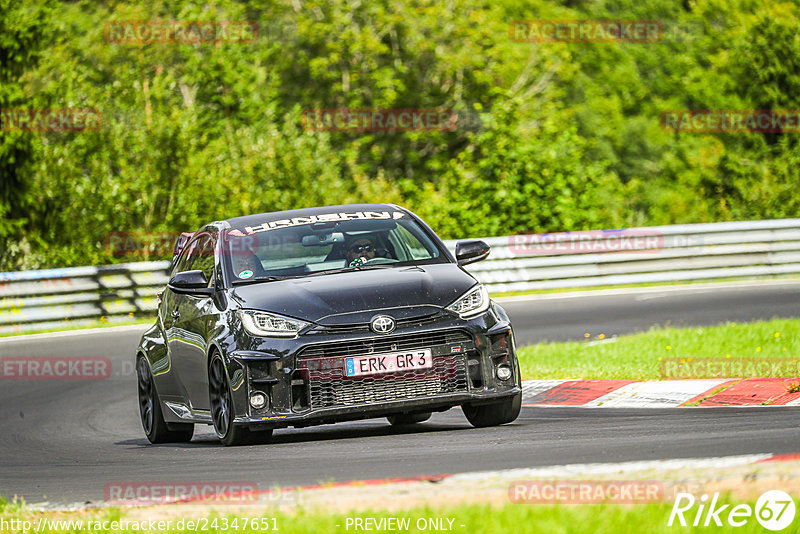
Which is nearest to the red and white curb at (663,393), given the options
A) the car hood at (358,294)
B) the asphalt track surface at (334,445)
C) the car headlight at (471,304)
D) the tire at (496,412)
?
the asphalt track surface at (334,445)

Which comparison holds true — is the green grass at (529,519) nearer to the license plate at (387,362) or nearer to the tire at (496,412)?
the license plate at (387,362)

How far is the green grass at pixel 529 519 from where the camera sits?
14.9 ft

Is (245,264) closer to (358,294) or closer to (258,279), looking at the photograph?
(258,279)

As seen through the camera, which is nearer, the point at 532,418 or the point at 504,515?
the point at 504,515

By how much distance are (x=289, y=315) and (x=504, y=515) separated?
3.43m

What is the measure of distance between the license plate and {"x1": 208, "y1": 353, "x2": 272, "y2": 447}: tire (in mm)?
823

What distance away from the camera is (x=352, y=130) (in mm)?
43594

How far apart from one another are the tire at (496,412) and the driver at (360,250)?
124 cm

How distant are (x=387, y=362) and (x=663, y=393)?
9.78ft

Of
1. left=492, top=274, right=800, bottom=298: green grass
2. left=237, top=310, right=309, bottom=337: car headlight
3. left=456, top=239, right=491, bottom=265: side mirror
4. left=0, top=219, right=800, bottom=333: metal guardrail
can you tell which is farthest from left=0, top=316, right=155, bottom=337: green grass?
left=237, top=310, right=309, bottom=337: car headlight

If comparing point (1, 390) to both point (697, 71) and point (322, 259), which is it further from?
point (697, 71)

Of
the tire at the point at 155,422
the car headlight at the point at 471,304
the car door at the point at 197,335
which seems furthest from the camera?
the tire at the point at 155,422

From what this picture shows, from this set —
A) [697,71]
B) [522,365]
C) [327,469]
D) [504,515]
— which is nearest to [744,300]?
[522,365]

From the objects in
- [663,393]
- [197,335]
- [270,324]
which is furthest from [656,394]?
[197,335]
